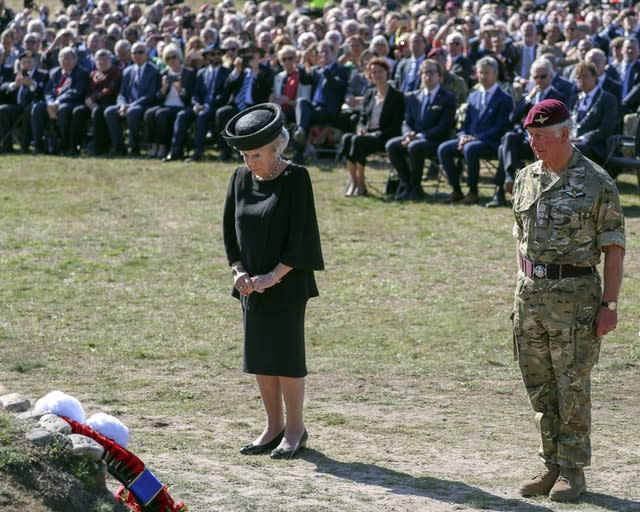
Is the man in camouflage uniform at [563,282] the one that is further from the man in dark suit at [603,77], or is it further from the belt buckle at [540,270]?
the man in dark suit at [603,77]

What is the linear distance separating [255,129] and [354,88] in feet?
40.2

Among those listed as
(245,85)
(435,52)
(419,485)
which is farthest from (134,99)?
(419,485)

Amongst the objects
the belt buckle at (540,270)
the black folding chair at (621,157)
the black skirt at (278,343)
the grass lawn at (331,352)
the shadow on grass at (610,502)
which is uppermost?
the belt buckle at (540,270)

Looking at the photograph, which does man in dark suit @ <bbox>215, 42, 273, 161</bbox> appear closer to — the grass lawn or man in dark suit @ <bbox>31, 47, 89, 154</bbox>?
the grass lawn

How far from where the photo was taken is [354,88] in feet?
61.8

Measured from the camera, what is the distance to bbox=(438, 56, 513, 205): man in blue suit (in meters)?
15.5

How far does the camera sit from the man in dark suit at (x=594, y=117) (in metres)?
14.7

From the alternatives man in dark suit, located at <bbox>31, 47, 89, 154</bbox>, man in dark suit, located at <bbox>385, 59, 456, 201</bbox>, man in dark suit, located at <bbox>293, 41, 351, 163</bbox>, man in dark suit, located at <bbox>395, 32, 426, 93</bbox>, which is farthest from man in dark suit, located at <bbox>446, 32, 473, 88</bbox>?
man in dark suit, located at <bbox>31, 47, 89, 154</bbox>

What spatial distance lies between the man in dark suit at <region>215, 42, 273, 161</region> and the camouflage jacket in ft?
42.4

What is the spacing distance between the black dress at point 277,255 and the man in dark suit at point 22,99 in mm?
15096

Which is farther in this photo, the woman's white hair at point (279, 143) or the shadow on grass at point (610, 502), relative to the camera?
the woman's white hair at point (279, 143)

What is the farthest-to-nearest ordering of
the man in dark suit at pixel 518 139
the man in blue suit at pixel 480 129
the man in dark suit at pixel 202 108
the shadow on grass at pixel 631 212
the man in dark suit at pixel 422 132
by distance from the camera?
the man in dark suit at pixel 202 108 → the man in dark suit at pixel 422 132 → the man in blue suit at pixel 480 129 → the man in dark suit at pixel 518 139 → the shadow on grass at pixel 631 212

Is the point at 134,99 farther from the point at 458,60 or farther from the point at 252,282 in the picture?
the point at 252,282

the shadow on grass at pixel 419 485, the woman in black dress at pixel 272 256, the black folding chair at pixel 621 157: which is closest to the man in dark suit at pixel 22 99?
the black folding chair at pixel 621 157
